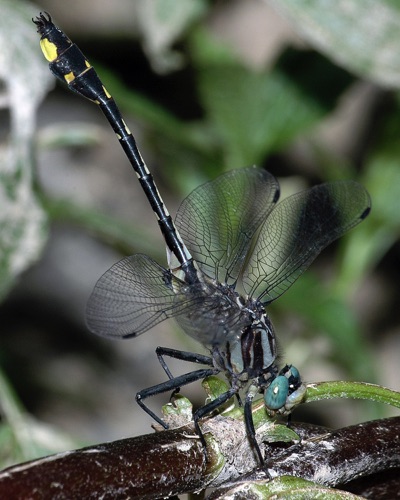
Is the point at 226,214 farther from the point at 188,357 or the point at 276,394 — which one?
the point at 276,394

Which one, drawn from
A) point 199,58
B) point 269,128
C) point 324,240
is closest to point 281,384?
point 324,240

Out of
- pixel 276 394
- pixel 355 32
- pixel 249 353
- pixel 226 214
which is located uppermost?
pixel 355 32

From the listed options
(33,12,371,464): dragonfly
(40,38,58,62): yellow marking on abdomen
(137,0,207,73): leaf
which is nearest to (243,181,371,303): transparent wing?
(33,12,371,464): dragonfly

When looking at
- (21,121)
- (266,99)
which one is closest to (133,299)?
(21,121)

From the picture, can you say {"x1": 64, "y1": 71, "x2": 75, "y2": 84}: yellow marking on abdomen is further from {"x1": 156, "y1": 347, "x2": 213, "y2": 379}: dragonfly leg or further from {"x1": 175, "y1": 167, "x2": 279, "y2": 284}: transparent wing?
{"x1": 156, "y1": 347, "x2": 213, "y2": 379}: dragonfly leg

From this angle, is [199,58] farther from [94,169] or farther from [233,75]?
[94,169]
